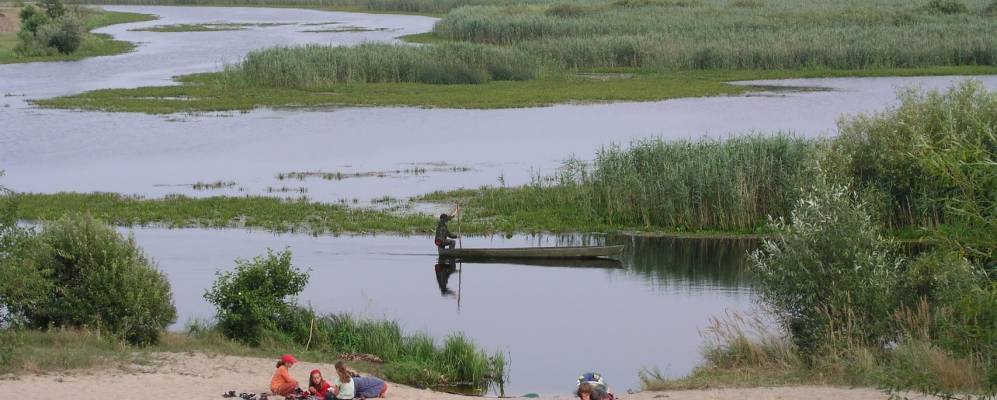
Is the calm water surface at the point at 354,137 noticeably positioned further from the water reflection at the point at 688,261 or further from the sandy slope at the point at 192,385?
the sandy slope at the point at 192,385

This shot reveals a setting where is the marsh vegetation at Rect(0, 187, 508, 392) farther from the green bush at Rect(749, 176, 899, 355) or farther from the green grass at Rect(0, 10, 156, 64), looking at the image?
the green grass at Rect(0, 10, 156, 64)

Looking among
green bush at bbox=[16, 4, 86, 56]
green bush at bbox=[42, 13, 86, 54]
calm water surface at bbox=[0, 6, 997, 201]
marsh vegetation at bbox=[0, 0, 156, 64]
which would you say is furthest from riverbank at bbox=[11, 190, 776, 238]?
green bush at bbox=[42, 13, 86, 54]

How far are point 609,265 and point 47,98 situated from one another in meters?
44.8

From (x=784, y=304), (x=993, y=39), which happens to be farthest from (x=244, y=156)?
(x=993, y=39)

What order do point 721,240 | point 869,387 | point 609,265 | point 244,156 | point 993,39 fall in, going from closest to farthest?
point 869,387
point 609,265
point 721,240
point 244,156
point 993,39

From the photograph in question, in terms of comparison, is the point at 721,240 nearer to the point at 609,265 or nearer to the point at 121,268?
the point at 609,265

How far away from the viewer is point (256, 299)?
78.1ft

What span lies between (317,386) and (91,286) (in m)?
5.59

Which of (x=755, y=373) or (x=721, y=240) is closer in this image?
(x=755, y=373)

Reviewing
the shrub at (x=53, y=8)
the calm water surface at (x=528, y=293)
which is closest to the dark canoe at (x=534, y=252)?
the calm water surface at (x=528, y=293)

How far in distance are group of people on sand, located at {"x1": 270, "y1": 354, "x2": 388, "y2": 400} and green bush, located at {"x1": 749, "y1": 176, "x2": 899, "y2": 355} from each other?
7.59m

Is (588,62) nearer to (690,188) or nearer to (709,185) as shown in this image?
(690,188)

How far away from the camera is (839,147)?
1332 inches

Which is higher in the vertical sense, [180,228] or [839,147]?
[839,147]
